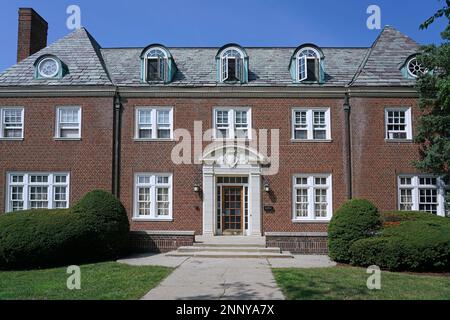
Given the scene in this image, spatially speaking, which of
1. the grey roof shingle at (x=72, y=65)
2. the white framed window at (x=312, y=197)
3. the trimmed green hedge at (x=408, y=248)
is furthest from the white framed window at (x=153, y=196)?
the trimmed green hedge at (x=408, y=248)

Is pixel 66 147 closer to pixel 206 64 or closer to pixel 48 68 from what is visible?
pixel 48 68

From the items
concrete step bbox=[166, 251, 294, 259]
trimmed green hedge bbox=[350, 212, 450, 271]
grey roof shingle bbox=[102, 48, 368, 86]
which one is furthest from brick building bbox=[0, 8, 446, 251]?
trimmed green hedge bbox=[350, 212, 450, 271]

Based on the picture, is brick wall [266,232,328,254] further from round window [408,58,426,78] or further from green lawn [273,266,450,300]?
round window [408,58,426,78]

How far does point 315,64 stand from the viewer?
20.6 m

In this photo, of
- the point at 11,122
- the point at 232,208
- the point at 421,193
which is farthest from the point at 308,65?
the point at 11,122

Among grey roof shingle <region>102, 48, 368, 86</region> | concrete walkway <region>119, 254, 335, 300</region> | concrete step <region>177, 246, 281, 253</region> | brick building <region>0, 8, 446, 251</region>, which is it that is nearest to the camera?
concrete walkway <region>119, 254, 335, 300</region>

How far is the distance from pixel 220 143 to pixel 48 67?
870 centimetres

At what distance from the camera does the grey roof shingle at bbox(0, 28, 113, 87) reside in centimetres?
2039

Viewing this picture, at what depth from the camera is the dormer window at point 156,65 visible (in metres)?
20.7

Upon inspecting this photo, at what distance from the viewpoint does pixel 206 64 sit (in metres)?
21.9

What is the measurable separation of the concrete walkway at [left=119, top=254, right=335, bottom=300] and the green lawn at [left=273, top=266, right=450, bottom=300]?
0.44 meters

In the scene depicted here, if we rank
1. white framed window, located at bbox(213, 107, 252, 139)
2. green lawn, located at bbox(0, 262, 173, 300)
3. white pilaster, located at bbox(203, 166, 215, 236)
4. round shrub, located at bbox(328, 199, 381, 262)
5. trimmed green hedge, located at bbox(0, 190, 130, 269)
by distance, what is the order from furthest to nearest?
1. white framed window, located at bbox(213, 107, 252, 139)
2. white pilaster, located at bbox(203, 166, 215, 236)
3. round shrub, located at bbox(328, 199, 381, 262)
4. trimmed green hedge, located at bbox(0, 190, 130, 269)
5. green lawn, located at bbox(0, 262, 173, 300)

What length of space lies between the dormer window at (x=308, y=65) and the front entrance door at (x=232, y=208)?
19.5 feet

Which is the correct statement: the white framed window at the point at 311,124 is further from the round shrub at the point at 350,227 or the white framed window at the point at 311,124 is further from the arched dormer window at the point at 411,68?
the round shrub at the point at 350,227
